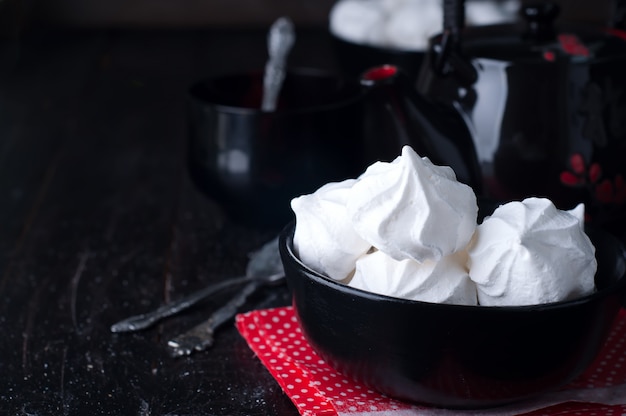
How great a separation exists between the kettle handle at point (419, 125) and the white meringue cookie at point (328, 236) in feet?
0.69

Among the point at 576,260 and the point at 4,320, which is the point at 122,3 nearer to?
the point at 4,320

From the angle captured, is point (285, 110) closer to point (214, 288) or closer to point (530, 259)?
point (214, 288)

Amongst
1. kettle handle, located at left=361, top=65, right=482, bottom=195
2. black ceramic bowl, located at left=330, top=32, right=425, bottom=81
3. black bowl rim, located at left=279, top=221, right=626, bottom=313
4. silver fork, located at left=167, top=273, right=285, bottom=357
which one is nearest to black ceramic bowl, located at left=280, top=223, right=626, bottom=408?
black bowl rim, located at left=279, top=221, right=626, bottom=313

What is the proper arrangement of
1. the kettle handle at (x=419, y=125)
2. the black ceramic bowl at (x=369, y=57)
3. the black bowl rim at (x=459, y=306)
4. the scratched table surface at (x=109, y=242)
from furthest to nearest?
the black ceramic bowl at (x=369, y=57), the kettle handle at (x=419, y=125), the scratched table surface at (x=109, y=242), the black bowl rim at (x=459, y=306)

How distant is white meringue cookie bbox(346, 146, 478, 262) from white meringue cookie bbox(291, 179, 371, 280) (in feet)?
0.04

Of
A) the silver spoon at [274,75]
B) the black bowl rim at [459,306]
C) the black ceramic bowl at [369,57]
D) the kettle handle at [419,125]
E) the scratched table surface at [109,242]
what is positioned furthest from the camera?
the black ceramic bowl at [369,57]

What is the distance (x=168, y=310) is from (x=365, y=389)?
0.23m

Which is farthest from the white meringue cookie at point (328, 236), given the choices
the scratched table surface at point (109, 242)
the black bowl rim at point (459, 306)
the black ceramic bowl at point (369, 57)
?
the black ceramic bowl at point (369, 57)

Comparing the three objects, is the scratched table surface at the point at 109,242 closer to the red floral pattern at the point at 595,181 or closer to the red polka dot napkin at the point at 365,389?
the red polka dot napkin at the point at 365,389

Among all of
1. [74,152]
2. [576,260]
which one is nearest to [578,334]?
[576,260]

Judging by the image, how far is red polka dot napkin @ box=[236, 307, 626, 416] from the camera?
64 centimetres

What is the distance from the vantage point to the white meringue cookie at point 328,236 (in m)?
0.63

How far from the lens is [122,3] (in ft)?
6.74

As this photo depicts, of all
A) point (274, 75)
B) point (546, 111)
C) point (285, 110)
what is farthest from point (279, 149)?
point (546, 111)
